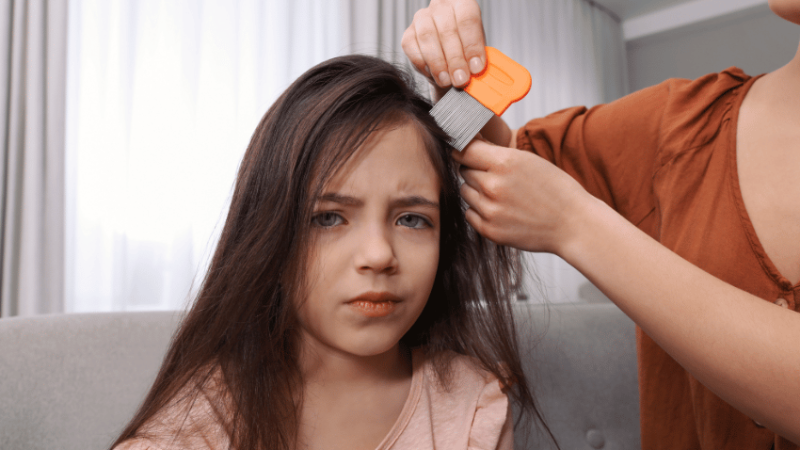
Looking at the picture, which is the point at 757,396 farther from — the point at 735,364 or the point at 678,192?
the point at 678,192

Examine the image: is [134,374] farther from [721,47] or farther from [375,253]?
[721,47]

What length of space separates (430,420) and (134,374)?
19.7 inches

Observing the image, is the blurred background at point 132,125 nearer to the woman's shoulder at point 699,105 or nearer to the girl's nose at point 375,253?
the woman's shoulder at point 699,105

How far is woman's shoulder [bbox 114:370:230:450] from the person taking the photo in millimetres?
579

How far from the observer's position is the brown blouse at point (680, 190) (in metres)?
0.67

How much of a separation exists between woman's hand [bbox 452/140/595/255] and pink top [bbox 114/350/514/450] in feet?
0.82

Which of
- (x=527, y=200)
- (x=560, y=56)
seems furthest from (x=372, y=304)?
(x=560, y=56)

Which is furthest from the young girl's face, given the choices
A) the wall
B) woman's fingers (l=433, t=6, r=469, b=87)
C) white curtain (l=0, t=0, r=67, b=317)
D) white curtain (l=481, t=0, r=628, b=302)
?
the wall

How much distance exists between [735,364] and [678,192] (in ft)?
1.00

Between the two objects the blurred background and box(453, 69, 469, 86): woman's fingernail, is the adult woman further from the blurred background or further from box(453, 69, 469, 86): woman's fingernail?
the blurred background

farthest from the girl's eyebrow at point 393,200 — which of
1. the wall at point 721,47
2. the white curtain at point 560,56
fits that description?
the wall at point 721,47

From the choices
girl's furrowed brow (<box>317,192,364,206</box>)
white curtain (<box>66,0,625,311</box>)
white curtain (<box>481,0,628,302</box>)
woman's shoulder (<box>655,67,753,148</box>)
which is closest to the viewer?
girl's furrowed brow (<box>317,192,364,206</box>)

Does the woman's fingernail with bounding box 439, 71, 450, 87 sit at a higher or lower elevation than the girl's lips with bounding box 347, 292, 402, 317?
higher

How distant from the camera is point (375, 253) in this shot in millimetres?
561
